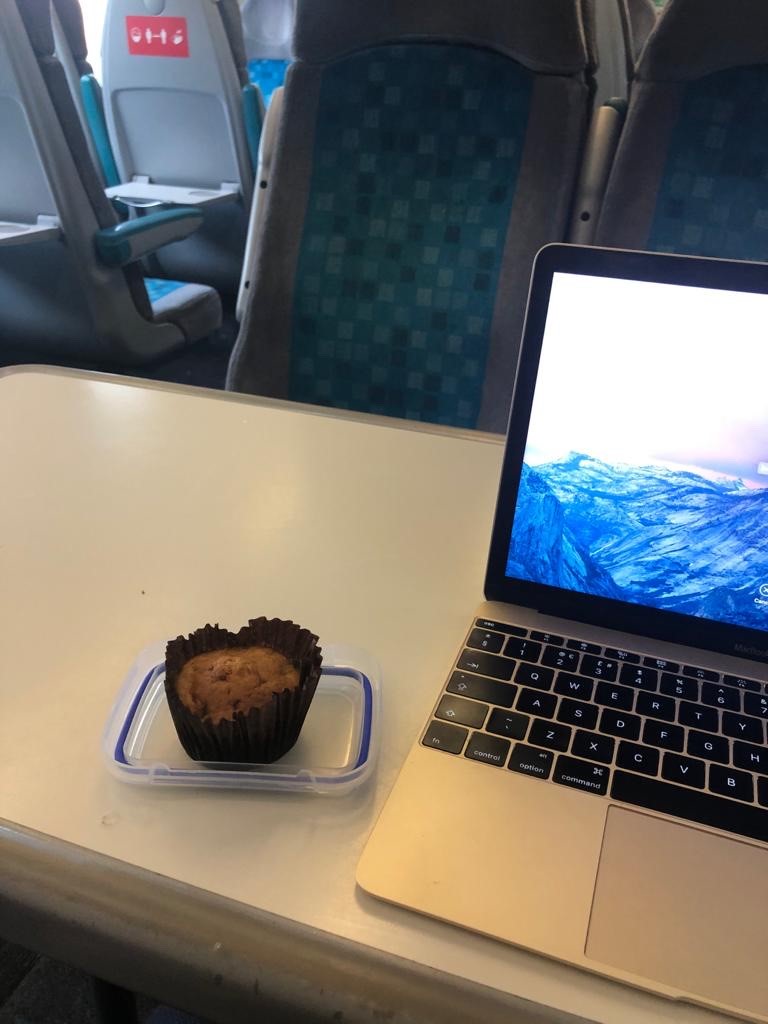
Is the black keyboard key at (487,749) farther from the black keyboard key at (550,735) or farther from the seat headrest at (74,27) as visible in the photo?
the seat headrest at (74,27)

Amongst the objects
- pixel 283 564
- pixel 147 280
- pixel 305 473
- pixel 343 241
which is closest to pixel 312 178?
pixel 343 241

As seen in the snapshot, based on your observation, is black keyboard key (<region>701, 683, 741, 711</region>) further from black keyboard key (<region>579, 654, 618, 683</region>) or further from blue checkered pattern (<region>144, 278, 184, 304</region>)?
blue checkered pattern (<region>144, 278, 184, 304</region>)

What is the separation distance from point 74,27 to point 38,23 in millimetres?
717

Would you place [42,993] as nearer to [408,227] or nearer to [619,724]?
[619,724]

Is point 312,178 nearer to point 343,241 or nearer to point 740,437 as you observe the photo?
point 343,241

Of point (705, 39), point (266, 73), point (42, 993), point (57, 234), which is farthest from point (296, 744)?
point (266, 73)

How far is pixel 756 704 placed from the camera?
1.56 ft

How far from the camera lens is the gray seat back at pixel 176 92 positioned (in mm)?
2535

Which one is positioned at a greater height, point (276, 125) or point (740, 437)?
point (276, 125)

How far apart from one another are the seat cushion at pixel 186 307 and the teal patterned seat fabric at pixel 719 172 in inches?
61.2

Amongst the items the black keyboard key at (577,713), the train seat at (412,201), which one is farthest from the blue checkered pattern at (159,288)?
the black keyboard key at (577,713)

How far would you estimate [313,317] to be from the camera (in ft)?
4.10

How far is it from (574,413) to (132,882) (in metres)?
0.37

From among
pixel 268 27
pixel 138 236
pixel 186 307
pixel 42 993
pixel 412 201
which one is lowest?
pixel 42 993
